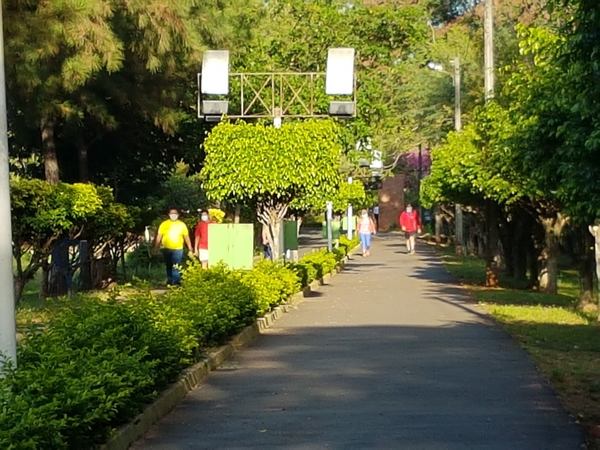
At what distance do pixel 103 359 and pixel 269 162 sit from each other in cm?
1468

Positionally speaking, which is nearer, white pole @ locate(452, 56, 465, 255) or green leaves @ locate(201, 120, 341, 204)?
green leaves @ locate(201, 120, 341, 204)

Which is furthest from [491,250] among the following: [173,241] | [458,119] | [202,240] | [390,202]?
[390,202]

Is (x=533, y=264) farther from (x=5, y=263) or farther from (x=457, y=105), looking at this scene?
(x=5, y=263)

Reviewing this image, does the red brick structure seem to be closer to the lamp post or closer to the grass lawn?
the lamp post

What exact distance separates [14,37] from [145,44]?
4084 mm

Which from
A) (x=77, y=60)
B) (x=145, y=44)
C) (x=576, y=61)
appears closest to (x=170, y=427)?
(x=576, y=61)

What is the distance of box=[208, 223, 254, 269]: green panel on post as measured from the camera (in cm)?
2069

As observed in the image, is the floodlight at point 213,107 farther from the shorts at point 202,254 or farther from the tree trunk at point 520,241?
the tree trunk at point 520,241

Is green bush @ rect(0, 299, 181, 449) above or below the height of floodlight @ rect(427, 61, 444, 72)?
below

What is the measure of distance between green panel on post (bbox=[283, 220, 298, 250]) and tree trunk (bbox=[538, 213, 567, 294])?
5.37 meters

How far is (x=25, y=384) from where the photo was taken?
7672 millimetres

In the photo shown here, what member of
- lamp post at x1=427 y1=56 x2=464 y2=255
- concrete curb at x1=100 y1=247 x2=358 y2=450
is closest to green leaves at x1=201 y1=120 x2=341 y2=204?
concrete curb at x1=100 y1=247 x2=358 y2=450

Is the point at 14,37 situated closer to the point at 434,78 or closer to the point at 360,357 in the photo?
the point at 360,357

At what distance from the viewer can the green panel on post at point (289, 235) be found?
27484 millimetres
